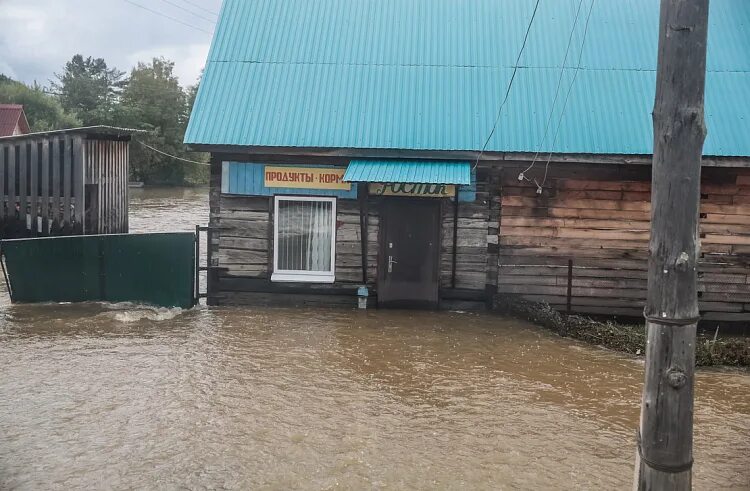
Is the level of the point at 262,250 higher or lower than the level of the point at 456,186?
lower

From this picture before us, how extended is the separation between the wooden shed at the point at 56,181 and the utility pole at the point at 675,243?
A: 1511 centimetres

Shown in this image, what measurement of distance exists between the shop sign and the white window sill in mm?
1630

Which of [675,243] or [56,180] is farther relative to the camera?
[56,180]

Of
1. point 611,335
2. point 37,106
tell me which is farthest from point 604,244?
point 37,106

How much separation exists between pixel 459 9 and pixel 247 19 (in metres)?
4.62

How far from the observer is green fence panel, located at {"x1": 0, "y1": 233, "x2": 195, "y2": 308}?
12766mm

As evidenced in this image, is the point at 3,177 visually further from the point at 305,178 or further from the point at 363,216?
the point at 363,216

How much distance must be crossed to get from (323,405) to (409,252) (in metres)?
5.26

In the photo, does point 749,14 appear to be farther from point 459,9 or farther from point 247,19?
point 247,19

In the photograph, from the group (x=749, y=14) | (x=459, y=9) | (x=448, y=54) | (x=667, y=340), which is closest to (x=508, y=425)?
(x=667, y=340)

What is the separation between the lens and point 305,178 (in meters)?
12.8

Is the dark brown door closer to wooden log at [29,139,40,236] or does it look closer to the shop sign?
the shop sign

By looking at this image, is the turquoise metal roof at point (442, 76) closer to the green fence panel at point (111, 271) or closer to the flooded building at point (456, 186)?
the flooded building at point (456, 186)

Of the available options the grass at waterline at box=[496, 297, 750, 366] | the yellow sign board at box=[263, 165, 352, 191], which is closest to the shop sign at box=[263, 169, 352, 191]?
the yellow sign board at box=[263, 165, 352, 191]
